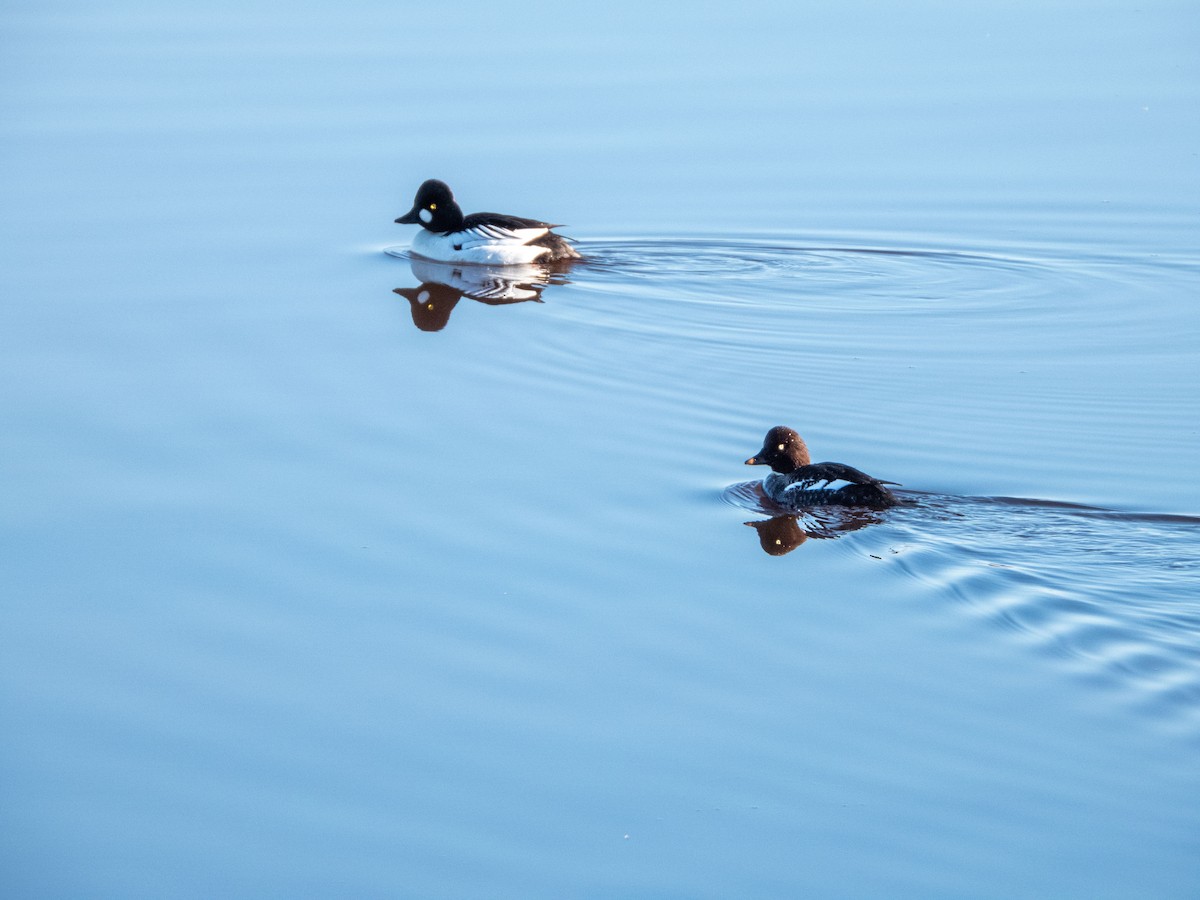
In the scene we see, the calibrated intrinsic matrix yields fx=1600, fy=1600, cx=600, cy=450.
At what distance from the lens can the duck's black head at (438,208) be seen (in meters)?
14.7

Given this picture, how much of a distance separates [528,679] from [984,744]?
1.93 meters

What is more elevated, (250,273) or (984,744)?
(250,273)

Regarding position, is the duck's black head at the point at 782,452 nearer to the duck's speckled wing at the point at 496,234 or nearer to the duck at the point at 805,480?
the duck at the point at 805,480

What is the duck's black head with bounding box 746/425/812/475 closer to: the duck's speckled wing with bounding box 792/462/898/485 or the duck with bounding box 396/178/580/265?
the duck's speckled wing with bounding box 792/462/898/485

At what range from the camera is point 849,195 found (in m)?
14.7

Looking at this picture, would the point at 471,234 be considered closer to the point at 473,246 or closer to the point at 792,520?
the point at 473,246

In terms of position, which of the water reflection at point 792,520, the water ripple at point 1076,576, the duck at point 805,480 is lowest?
the water ripple at point 1076,576

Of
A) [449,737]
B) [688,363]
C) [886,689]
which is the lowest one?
[449,737]

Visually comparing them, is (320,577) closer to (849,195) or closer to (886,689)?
(886,689)

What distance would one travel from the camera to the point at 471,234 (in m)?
14.6

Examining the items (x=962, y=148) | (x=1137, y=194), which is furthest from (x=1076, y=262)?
(x=962, y=148)

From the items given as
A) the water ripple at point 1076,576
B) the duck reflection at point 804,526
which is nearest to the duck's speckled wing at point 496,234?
the water ripple at point 1076,576

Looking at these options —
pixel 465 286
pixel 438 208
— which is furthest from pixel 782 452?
pixel 438 208

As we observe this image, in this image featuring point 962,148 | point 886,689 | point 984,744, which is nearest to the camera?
point 984,744
